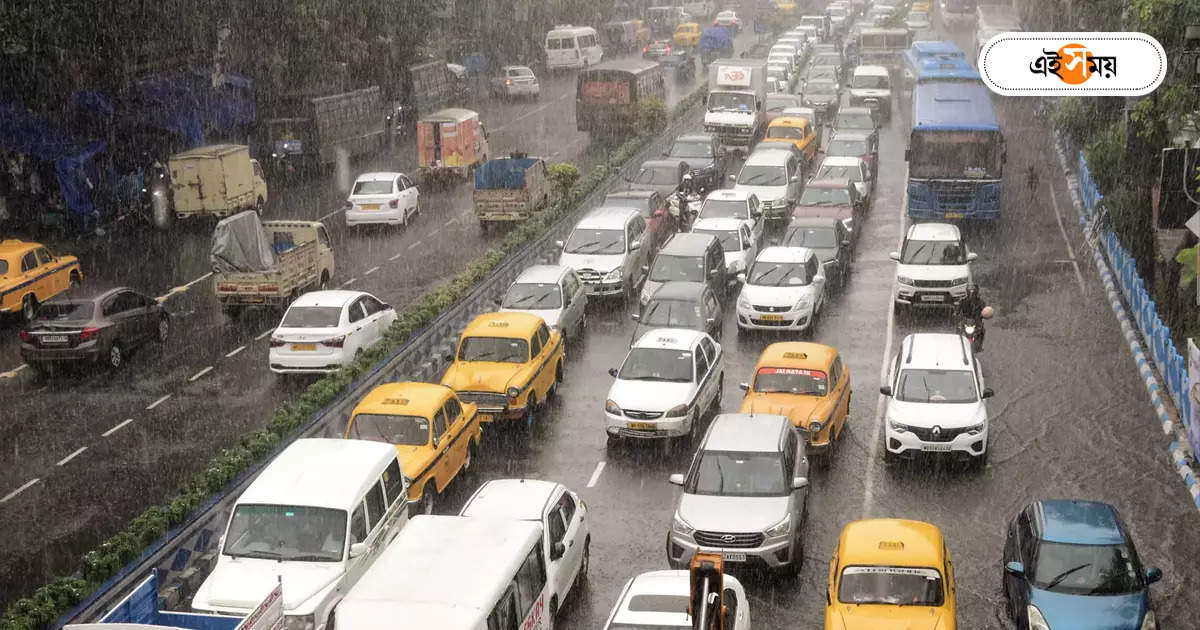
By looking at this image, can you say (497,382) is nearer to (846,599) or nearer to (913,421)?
(913,421)

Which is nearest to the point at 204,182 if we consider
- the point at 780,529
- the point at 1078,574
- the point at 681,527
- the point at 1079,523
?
the point at 681,527

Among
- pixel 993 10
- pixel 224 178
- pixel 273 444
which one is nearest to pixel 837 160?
pixel 224 178

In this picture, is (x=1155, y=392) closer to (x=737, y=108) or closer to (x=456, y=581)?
(x=456, y=581)

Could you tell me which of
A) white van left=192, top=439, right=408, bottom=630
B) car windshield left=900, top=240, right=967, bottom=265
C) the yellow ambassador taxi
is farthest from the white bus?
car windshield left=900, top=240, right=967, bottom=265

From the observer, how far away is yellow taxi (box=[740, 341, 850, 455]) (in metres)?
19.3

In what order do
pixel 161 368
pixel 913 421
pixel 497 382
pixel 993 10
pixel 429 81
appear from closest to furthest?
pixel 913 421 → pixel 497 382 → pixel 161 368 → pixel 429 81 → pixel 993 10

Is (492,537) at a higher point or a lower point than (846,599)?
higher

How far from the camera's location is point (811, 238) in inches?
1167

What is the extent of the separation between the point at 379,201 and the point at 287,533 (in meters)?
22.1

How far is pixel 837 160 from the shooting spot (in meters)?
37.4

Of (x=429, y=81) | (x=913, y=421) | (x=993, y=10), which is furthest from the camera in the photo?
(x=993, y=10)

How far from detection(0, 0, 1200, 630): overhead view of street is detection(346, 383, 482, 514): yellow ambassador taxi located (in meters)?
0.07

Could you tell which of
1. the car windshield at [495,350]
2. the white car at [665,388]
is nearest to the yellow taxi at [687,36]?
the white car at [665,388]

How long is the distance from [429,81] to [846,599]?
46179 millimetres
